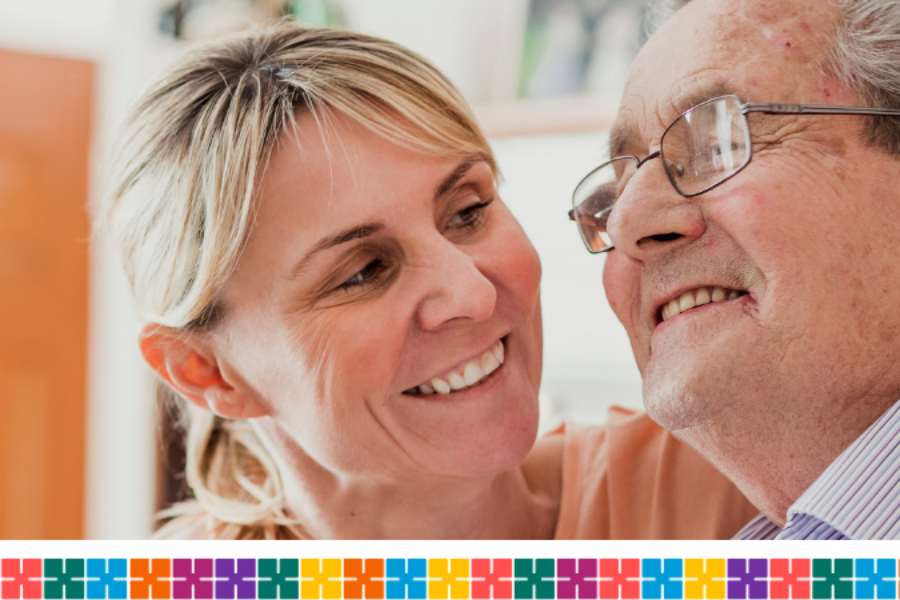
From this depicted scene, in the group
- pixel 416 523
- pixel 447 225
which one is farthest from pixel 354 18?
pixel 416 523

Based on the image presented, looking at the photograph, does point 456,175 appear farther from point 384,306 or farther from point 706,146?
point 706,146

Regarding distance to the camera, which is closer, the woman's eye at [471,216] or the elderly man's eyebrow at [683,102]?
the elderly man's eyebrow at [683,102]

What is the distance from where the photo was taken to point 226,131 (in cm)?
121

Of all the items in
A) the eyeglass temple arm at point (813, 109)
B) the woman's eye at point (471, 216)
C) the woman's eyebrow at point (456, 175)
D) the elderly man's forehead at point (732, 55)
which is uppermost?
the elderly man's forehead at point (732, 55)

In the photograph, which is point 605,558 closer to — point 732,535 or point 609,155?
point 732,535

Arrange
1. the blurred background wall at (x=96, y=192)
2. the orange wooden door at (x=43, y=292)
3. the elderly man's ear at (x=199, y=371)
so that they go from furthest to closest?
1. the orange wooden door at (x=43, y=292)
2. the blurred background wall at (x=96, y=192)
3. the elderly man's ear at (x=199, y=371)

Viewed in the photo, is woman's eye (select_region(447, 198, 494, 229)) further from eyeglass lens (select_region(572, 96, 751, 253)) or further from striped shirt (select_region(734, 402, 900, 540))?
striped shirt (select_region(734, 402, 900, 540))

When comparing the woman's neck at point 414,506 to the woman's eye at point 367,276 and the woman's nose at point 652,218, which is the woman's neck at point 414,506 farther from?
the woman's nose at point 652,218

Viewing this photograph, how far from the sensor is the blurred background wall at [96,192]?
2.53 m

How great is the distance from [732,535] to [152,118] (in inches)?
46.9

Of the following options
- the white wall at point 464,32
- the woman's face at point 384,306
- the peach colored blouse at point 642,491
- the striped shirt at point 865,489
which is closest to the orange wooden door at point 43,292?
the white wall at point 464,32

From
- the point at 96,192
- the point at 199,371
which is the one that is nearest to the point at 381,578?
the point at 199,371

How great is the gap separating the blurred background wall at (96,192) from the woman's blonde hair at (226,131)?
1.17 m

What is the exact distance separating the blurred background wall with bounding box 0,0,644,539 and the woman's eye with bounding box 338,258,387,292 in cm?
133
